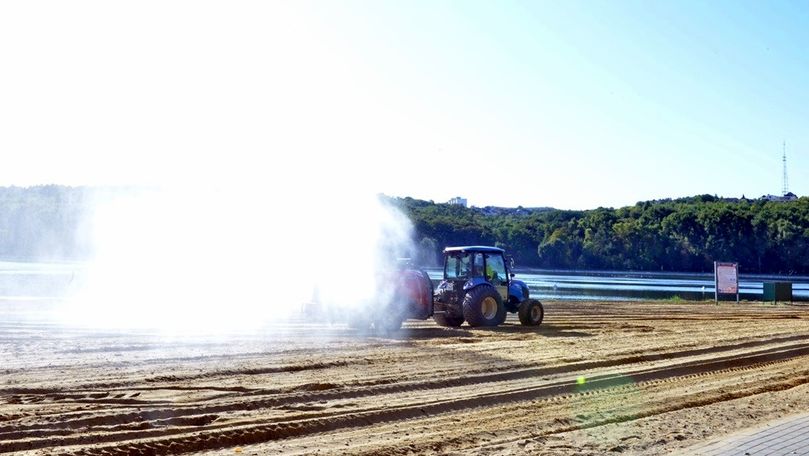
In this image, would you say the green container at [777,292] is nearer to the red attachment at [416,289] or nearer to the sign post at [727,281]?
the sign post at [727,281]

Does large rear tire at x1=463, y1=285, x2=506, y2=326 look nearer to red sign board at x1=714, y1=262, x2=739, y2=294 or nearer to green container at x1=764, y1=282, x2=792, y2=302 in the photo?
green container at x1=764, y1=282, x2=792, y2=302

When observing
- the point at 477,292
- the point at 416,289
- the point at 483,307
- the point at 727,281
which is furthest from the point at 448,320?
the point at 727,281

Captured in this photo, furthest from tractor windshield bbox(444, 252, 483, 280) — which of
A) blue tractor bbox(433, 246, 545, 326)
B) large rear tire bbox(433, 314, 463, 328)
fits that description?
large rear tire bbox(433, 314, 463, 328)

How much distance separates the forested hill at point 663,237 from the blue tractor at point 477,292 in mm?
67479

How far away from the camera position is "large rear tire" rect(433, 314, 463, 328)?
82.2 feet

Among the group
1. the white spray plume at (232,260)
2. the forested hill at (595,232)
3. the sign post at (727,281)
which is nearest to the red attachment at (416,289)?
the white spray plume at (232,260)

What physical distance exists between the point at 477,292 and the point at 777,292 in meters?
30.8

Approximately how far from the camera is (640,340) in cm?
2181

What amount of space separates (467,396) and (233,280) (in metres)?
29.0

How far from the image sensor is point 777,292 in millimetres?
49375

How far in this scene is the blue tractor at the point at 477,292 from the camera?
24.4 meters

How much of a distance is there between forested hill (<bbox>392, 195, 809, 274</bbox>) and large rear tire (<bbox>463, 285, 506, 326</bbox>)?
68.5 m

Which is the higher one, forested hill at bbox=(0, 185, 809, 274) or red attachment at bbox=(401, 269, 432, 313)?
forested hill at bbox=(0, 185, 809, 274)

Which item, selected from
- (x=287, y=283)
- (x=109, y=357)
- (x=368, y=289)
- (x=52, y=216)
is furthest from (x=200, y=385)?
(x=52, y=216)
